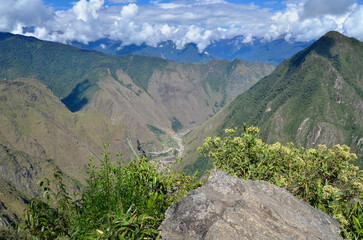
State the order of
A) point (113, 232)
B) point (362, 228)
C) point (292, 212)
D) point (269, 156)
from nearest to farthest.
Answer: point (113, 232) → point (362, 228) → point (292, 212) → point (269, 156)

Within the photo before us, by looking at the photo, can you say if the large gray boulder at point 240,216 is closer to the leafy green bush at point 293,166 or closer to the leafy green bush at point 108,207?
the leafy green bush at point 108,207

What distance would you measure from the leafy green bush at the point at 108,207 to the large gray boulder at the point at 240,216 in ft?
3.53

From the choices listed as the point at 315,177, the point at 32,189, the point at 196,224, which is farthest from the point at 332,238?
the point at 32,189

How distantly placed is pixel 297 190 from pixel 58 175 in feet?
52.8

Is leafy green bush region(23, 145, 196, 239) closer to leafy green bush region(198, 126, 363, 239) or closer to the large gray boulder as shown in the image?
the large gray boulder

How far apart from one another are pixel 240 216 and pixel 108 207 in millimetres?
5111

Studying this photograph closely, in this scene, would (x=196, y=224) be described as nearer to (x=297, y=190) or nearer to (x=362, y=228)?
(x=362, y=228)

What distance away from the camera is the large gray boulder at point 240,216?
30.7ft

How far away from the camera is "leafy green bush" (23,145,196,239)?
751 centimetres

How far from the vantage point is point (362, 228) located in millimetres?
9070

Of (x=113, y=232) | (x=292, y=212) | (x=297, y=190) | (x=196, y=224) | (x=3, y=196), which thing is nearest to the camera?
(x=113, y=232)

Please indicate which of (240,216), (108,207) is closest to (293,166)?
→ (240,216)

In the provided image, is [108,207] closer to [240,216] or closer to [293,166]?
[240,216]

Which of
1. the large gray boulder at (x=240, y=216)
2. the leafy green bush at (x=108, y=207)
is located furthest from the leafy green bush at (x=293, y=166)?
the leafy green bush at (x=108, y=207)
